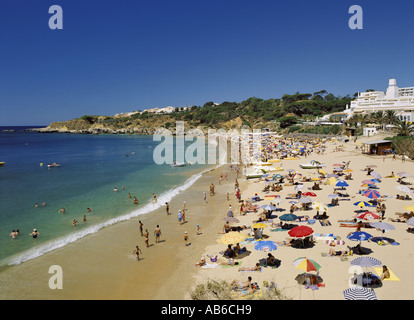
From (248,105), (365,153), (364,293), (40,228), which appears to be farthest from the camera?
(248,105)

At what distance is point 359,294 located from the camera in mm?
6969

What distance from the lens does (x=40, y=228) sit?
15.4 m

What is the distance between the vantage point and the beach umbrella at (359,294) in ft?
22.5

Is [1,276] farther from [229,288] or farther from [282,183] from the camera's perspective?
[282,183]

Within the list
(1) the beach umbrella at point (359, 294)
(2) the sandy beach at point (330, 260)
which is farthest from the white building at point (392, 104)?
(1) the beach umbrella at point (359, 294)

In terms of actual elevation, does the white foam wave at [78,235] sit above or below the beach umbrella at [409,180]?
below

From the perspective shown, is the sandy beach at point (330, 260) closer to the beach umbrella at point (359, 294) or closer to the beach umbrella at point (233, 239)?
the beach umbrella at point (359, 294)

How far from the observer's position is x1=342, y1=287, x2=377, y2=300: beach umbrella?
6.85 meters

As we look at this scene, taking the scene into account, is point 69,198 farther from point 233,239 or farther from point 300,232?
point 300,232

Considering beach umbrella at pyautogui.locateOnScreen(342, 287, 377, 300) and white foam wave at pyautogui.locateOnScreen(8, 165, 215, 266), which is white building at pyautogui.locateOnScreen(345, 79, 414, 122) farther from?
beach umbrella at pyautogui.locateOnScreen(342, 287, 377, 300)

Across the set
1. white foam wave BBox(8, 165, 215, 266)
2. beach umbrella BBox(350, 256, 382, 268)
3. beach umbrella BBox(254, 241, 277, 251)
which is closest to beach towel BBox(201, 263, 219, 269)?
beach umbrella BBox(254, 241, 277, 251)

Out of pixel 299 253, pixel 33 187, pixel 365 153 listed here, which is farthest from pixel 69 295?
pixel 365 153
